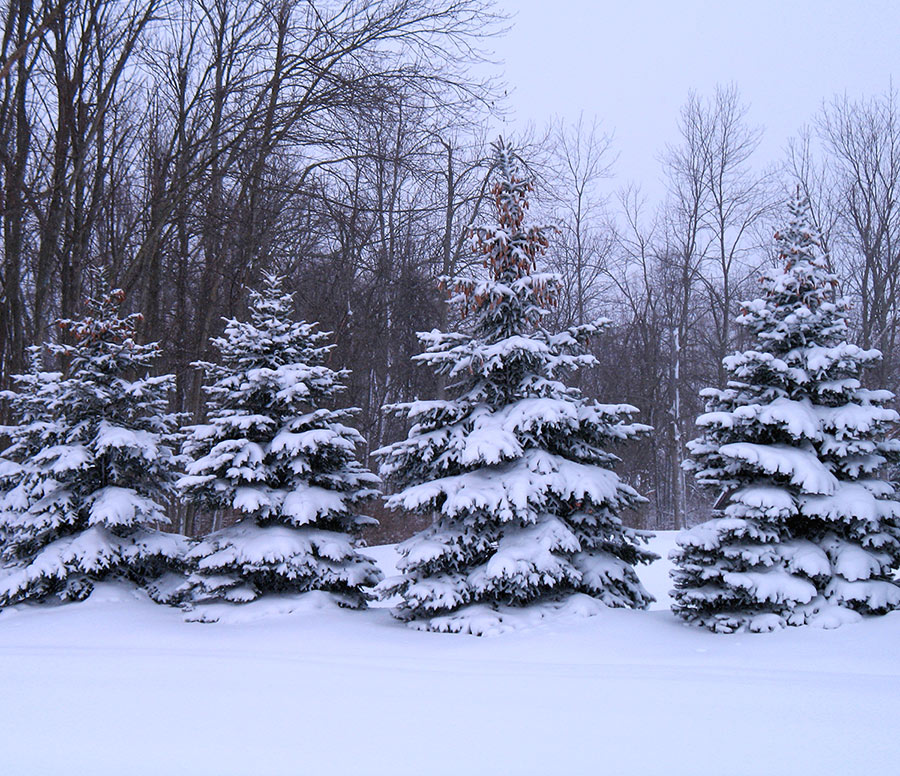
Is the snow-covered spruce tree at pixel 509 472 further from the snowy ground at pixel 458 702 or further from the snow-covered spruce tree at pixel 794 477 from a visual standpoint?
the snow-covered spruce tree at pixel 794 477

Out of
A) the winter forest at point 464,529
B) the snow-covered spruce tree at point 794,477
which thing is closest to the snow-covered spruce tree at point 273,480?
the winter forest at point 464,529

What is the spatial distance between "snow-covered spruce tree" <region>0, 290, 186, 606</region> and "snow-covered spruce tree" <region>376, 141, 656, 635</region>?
10.9 feet

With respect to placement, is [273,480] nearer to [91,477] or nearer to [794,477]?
[91,477]

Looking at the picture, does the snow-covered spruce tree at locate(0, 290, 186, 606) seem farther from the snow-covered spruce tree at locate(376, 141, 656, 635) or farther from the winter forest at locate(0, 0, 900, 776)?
the snow-covered spruce tree at locate(376, 141, 656, 635)

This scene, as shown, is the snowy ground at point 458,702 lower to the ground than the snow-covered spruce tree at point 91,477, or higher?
lower

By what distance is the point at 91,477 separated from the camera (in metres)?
9.85

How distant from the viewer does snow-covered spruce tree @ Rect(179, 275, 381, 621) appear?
8.62 metres

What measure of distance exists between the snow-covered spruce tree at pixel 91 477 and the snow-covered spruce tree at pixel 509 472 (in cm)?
331

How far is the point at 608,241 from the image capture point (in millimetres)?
33781

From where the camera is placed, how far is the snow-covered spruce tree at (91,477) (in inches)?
361

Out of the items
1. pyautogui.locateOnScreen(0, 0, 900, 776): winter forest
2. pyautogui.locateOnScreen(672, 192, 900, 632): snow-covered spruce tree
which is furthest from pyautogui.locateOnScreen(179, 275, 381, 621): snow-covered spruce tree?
pyautogui.locateOnScreen(672, 192, 900, 632): snow-covered spruce tree

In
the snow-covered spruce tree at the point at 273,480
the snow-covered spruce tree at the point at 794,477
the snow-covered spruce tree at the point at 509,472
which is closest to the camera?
the snow-covered spruce tree at the point at 794,477

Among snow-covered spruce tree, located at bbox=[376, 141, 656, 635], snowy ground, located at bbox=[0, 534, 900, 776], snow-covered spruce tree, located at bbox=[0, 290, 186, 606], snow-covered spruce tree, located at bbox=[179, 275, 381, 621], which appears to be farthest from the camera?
snow-covered spruce tree, located at bbox=[0, 290, 186, 606]

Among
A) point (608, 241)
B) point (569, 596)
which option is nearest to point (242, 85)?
point (569, 596)
